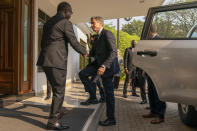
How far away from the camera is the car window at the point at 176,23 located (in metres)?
2.67

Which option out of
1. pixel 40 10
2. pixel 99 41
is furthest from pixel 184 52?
pixel 40 10

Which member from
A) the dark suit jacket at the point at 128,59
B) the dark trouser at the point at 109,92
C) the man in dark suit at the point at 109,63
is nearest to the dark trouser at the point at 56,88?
the man in dark suit at the point at 109,63

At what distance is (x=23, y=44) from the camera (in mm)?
5516

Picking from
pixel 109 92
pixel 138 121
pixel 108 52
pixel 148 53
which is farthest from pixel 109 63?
pixel 138 121

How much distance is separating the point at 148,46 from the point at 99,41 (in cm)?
118

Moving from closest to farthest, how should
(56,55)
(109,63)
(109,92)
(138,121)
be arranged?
(56,55) < (109,63) < (109,92) < (138,121)

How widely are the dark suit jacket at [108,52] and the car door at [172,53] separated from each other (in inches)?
23.8

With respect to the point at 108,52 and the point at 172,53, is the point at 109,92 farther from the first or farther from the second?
the point at 172,53

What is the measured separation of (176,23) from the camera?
2.74 m

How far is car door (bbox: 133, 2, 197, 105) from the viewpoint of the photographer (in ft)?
7.82

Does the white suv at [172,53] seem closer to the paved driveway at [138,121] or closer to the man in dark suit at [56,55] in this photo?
the man in dark suit at [56,55]

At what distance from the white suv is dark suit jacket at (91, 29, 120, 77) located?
60 centimetres

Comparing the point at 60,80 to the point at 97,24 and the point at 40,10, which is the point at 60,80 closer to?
the point at 97,24

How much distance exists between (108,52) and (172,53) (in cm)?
133
